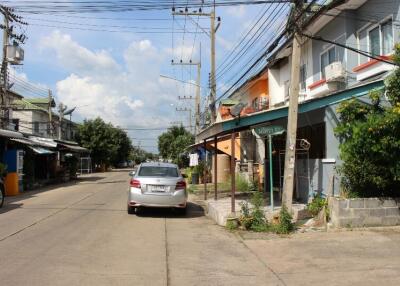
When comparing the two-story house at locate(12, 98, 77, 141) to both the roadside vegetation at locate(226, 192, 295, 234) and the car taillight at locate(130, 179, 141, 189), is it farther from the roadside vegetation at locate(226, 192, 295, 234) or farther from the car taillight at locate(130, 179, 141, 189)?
the roadside vegetation at locate(226, 192, 295, 234)

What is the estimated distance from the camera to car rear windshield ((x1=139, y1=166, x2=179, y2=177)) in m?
15.6

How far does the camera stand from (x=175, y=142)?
71.4 metres

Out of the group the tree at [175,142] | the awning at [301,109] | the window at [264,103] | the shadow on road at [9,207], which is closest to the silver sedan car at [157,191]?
the awning at [301,109]

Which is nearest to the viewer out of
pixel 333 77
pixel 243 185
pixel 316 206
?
pixel 316 206

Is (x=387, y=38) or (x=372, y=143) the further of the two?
(x=387, y=38)

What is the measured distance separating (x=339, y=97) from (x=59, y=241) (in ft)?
25.3

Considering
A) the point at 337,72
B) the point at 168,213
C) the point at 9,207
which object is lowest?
the point at 168,213

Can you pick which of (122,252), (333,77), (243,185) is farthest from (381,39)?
(243,185)

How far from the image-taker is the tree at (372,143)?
1105 centimetres

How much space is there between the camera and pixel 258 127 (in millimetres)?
14742

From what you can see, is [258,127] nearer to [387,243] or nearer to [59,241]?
[387,243]

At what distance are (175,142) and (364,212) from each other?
60224mm

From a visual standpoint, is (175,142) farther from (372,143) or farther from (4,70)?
(372,143)

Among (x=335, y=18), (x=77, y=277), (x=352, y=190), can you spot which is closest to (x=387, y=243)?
(x=352, y=190)
